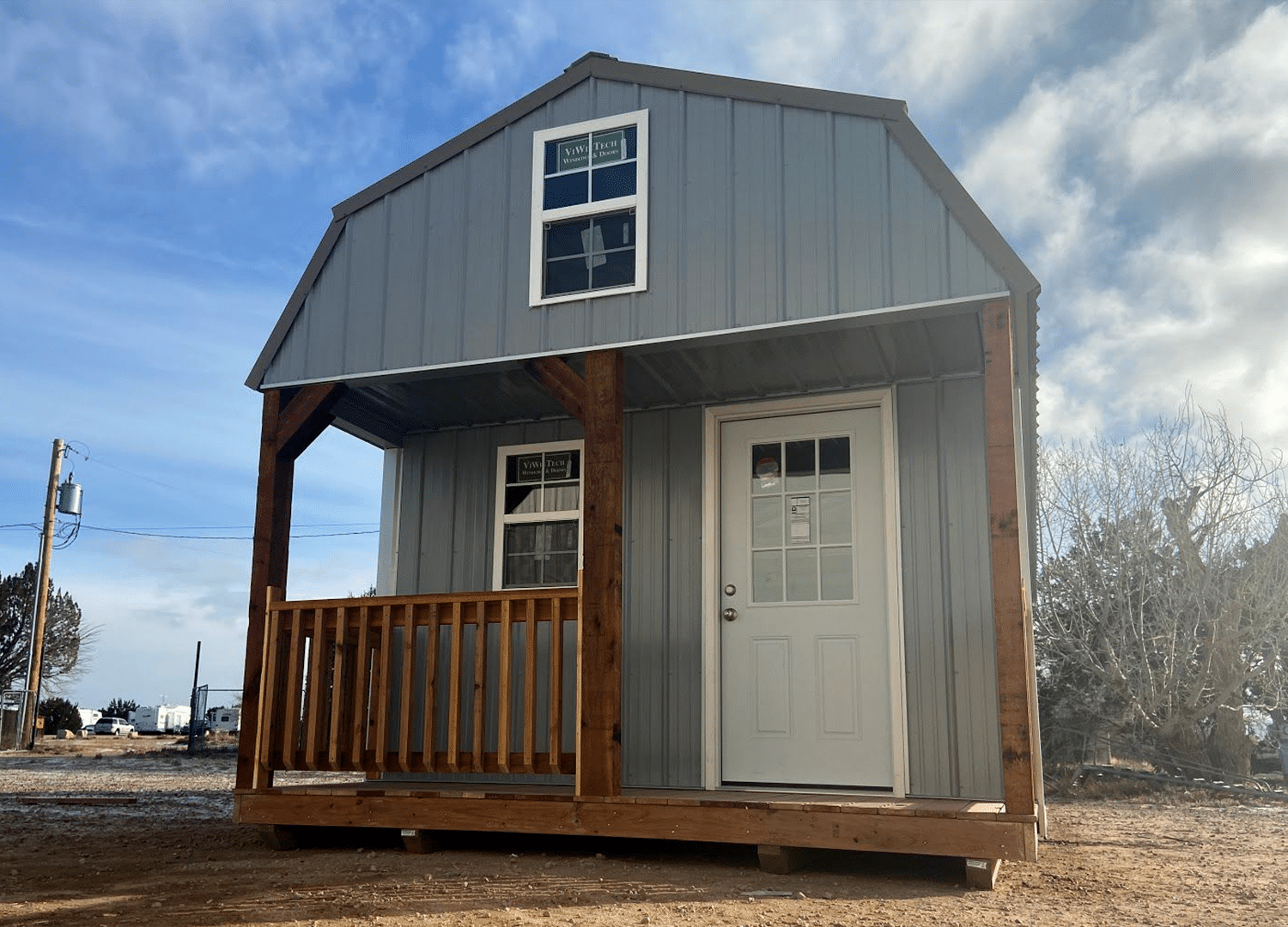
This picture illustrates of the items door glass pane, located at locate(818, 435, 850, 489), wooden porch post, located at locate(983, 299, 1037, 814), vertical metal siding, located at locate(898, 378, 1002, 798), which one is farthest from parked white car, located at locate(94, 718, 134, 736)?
wooden porch post, located at locate(983, 299, 1037, 814)

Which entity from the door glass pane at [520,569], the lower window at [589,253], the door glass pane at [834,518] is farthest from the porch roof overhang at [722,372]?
the door glass pane at [520,569]

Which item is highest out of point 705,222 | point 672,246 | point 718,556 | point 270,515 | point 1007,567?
point 705,222

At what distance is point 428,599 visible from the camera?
588 centimetres

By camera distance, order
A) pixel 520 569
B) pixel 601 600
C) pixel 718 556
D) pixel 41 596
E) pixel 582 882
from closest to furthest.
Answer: pixel 582 882 → pixel 601 600 → pixel 718 556 → pixel 520 569 → pixel 41 596

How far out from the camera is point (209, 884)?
186 inches

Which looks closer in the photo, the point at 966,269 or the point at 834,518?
the point at 966,269

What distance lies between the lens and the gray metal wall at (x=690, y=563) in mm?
6020

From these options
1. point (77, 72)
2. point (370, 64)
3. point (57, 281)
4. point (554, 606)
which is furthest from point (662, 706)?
point (57, 281)

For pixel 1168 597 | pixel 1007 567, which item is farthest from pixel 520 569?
pixel 1168 597

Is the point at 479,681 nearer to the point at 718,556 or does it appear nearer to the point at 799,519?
the point at 718,556

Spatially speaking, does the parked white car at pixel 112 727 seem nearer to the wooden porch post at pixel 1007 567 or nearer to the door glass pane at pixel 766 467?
the door glass pane at pixel 766 467

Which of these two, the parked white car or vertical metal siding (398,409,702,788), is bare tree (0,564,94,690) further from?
vertical metal siding (398,409,702,788)

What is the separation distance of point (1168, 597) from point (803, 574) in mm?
8173

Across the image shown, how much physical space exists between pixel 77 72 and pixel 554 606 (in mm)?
7667
